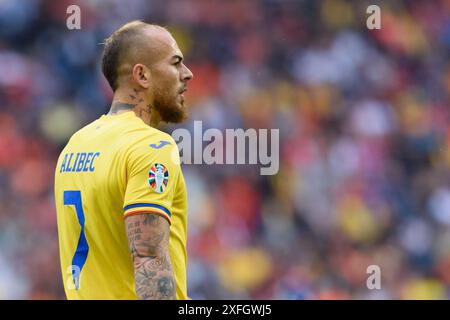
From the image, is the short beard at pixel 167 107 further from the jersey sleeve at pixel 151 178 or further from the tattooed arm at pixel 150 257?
the tattooed arm at pixel 150 257

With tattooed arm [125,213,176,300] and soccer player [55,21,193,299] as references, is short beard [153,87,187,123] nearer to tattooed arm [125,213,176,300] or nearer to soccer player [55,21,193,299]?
soccer player [55,21,193,299]

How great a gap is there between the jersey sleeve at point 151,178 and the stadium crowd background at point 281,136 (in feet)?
15.2

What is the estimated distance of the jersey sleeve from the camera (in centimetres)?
247

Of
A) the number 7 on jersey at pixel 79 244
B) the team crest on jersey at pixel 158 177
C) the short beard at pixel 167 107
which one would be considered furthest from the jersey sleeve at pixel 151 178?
the short beard at pixel 167 107

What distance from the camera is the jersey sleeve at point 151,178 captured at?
2.47 m

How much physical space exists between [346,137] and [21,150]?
2.99 meters

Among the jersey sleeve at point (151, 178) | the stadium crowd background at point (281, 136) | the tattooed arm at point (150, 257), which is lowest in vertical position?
the tattooed arm at point (150, 257)

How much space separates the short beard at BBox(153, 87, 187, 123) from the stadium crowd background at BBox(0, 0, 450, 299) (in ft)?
14.2

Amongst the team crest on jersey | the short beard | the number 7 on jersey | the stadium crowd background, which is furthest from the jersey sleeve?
the stadium crowd background

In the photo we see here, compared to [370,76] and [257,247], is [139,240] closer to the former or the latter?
[257,247]

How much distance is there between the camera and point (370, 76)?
8.29m

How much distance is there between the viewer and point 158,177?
2.51m

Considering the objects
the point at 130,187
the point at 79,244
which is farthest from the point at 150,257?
the point at 79,244
